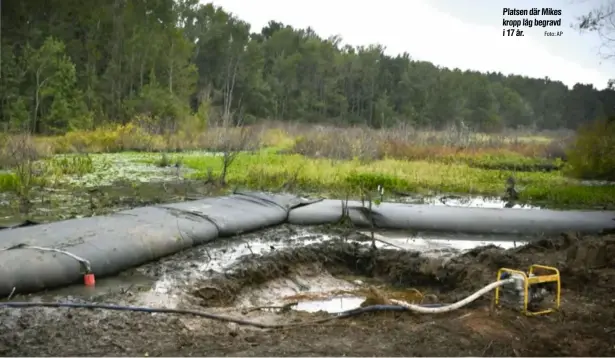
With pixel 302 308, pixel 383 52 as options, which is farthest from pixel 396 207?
pixel 383 52

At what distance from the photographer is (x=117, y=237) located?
16.2ft

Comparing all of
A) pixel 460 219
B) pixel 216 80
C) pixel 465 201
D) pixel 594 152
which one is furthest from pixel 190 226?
pixel 216 80

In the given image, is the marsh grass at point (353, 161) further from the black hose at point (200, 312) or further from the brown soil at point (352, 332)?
the black hose at point (200, 312)

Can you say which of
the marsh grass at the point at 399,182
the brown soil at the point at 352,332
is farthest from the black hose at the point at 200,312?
the marsh grass at the point at 399,182

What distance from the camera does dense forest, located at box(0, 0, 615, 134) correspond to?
22.2m

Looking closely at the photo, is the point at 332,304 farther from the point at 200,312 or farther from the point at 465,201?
the point at 465,201

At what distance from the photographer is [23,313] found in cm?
372

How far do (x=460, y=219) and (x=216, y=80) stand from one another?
31725 mm

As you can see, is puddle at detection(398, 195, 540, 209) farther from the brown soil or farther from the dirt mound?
the brown soil

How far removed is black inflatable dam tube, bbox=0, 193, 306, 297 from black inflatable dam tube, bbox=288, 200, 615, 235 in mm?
601

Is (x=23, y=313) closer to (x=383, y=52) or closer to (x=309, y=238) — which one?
(x=309, y=238)

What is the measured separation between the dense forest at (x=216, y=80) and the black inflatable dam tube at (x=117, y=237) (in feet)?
25.5

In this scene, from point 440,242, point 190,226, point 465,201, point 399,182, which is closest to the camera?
point 190,226

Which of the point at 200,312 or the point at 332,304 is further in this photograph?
the point at 332,304
